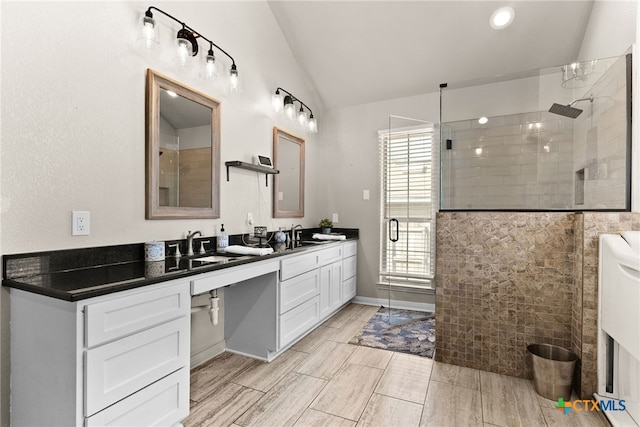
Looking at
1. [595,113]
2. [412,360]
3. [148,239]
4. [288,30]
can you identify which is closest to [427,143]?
[595,113]

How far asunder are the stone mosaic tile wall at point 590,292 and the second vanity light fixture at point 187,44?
2664mm

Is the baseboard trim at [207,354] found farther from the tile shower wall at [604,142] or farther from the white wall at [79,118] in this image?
the tile shower wall at [604,142]

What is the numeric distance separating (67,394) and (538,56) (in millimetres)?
4289

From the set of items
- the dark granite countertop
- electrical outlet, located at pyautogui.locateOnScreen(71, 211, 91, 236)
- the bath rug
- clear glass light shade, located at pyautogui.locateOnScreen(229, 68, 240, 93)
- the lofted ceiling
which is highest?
the lofted ceiling

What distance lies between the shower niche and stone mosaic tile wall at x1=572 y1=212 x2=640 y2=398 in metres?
0.24

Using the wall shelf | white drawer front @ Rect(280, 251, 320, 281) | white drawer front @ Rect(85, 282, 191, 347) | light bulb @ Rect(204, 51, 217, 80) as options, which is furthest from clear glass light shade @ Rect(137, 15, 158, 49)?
white drawer front @ Rect(280, 251, 320, 281)

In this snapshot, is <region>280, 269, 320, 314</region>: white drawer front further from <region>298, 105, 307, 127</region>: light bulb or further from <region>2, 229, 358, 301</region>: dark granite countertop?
<region>298, 105, 307, 127</region>: light bulb

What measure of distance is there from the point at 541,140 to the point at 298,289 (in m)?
2.20

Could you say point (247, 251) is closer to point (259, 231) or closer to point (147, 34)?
point (259, 231)

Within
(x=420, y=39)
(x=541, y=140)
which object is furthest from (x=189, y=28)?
(x=541, y=140)

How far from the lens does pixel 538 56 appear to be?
3182 millimetres

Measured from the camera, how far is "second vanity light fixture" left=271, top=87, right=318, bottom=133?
3285 millimetres

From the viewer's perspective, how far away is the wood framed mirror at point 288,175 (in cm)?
340

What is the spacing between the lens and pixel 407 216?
381cm
